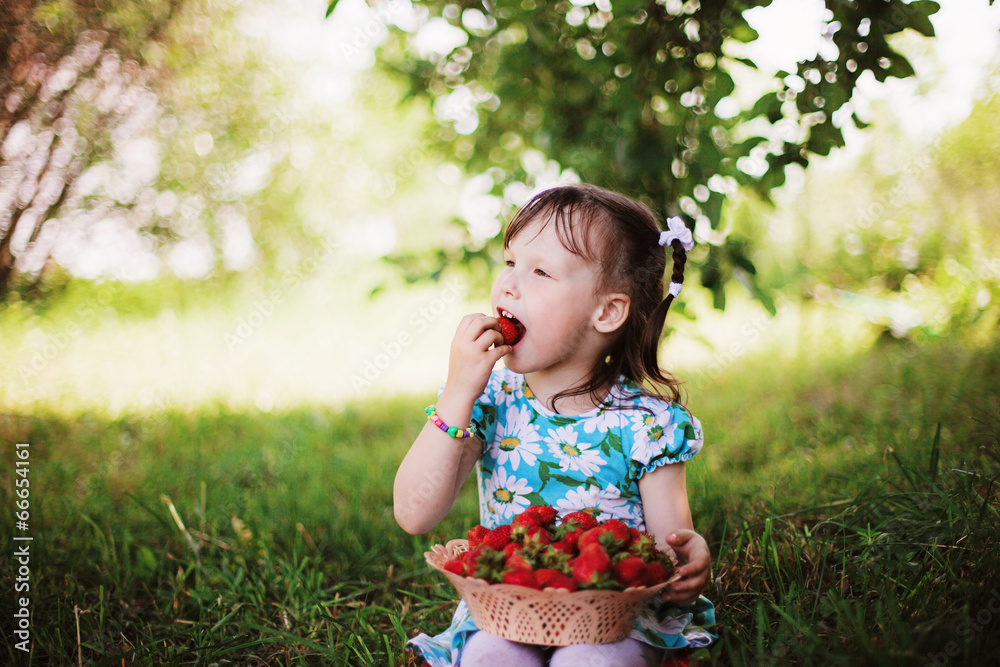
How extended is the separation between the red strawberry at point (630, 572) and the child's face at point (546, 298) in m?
0.55

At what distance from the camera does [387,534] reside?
2.41m

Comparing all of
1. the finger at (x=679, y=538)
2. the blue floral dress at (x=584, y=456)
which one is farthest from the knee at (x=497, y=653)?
the finger at (x=679, y=538)

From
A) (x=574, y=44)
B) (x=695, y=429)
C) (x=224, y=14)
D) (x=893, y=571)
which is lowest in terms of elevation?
(x=893, y=571)

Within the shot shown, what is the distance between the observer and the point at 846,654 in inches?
50.7

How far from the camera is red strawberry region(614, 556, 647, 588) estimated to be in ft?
3.88

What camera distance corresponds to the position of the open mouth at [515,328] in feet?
5.08

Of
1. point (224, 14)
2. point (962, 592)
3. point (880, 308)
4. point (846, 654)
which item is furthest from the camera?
point (880, 308)

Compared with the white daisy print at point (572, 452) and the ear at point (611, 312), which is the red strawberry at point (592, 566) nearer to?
the white daisy print at point (572, 452)

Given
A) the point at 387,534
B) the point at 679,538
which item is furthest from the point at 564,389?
the point at 387,534

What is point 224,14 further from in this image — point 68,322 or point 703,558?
point 703,558

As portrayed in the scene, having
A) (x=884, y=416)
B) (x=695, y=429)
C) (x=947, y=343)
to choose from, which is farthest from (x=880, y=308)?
(x=695, y=429)

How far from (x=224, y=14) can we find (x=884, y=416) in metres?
5.25

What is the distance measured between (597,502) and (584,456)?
0.39ft

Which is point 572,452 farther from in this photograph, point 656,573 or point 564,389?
point 656,573
